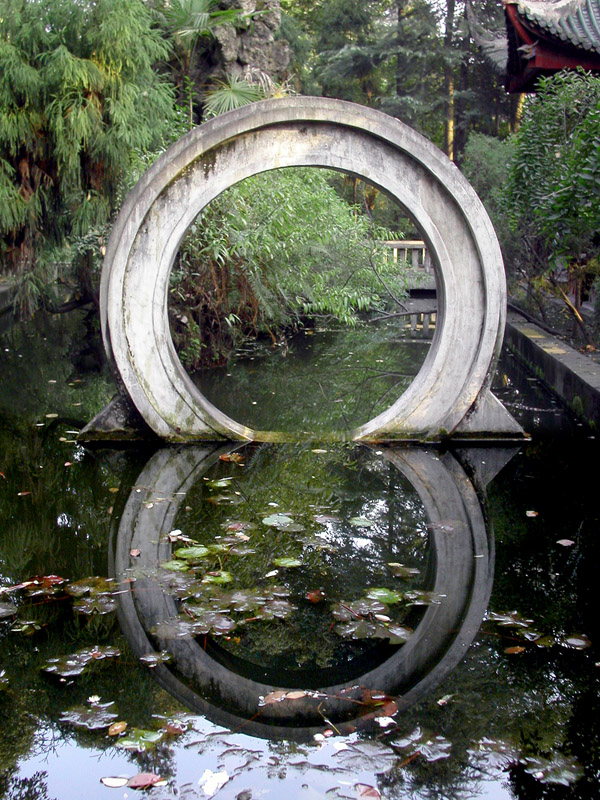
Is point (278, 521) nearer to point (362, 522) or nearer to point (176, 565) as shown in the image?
point (362, 522)

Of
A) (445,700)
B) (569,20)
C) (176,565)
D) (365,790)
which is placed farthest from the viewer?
(569,20)

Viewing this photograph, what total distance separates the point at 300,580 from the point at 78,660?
4.23 feet

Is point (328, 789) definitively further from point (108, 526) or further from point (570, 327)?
point (570, 327)

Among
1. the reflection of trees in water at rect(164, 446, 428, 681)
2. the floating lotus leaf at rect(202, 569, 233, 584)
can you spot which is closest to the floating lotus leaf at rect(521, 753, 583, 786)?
the reflection of trees in water at rect(164, 446, 428, 681)

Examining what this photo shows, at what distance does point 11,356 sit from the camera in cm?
1295

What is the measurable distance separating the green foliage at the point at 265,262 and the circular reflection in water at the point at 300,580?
4.45 m

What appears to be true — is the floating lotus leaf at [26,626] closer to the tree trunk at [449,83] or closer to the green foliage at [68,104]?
the green foliage at [68,104]

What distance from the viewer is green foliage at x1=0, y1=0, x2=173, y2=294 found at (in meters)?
8.89

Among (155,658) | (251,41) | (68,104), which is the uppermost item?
(251,41)

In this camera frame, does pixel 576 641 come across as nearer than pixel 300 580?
Yes

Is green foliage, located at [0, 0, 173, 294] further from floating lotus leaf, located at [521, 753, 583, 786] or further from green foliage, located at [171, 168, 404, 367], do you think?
floating lotus leaf, located at [521, 753, 583, 786]

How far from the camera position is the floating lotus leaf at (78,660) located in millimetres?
3619

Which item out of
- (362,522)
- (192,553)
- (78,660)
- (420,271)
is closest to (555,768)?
(78,660)

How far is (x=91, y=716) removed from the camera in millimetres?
3287
